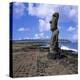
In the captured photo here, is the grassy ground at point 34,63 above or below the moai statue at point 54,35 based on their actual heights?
below

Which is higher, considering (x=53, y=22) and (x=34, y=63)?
(x=53, y=22)

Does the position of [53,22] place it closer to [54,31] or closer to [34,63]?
[54,31]

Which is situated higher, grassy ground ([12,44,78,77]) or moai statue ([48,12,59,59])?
moai statue ([48,12,59,59])

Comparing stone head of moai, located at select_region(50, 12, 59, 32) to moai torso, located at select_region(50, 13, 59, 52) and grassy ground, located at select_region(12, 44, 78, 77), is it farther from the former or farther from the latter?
grassy ground, located at select_region(12, 44, 78, 77)

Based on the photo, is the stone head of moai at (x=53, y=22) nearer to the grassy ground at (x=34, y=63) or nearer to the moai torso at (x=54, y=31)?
the moai torso at (x=54, y=31)

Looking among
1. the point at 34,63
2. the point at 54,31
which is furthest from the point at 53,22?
the point at 34,63

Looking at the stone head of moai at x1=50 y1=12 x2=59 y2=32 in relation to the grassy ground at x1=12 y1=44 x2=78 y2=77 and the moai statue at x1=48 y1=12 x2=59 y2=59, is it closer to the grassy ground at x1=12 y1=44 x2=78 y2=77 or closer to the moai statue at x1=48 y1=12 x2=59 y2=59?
the moai statue at x1=48 y1=12 x2=59 y2=59

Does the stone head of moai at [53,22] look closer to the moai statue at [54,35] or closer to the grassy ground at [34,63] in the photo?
the moai statue at [54,35]

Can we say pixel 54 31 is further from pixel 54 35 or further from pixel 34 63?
pixel 34 63

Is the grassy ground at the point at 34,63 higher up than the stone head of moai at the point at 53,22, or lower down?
lower down

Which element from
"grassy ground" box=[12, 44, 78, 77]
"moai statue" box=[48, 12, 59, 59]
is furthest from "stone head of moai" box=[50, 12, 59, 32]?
"grassy ground" box=[12, 44, 78, 77]

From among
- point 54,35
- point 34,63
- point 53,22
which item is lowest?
point 34,63

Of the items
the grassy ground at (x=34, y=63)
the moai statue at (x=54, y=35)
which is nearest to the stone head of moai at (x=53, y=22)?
the moai statue at (x=54, y=35)

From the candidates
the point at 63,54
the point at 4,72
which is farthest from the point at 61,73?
the point at 4,72
